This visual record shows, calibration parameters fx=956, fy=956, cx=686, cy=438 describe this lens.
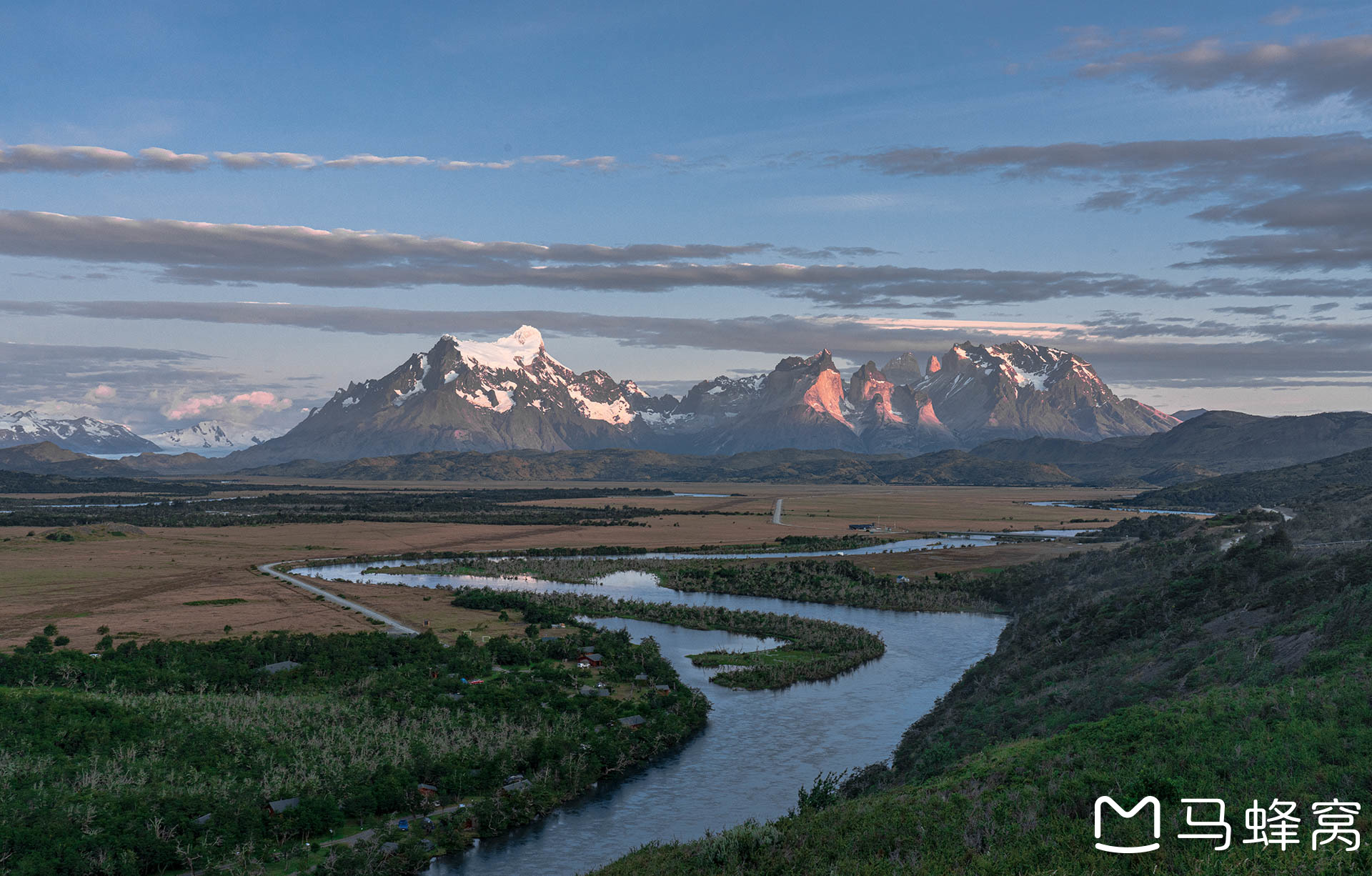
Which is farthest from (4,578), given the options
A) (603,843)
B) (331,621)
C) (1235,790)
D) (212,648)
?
(1235,790)

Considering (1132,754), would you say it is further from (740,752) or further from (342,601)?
(342,601)

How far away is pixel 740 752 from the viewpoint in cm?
4784

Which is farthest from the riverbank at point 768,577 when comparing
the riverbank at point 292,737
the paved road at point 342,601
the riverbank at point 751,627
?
the riverbank at point 292,737

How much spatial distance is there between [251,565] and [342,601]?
3834 cm

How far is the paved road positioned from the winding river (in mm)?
17211

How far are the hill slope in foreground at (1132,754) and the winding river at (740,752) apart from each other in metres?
3.10

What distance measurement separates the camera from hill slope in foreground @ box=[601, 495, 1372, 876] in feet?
74.6

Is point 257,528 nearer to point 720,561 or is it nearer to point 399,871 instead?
point 720,561

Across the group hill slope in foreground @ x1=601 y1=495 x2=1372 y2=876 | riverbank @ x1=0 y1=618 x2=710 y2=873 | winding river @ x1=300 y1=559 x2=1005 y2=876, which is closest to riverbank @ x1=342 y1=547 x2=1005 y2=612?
winding river @ x1=300 y1=559 x2=1005 y2=876

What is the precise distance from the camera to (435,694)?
5109 cm

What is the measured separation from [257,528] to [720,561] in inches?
3865

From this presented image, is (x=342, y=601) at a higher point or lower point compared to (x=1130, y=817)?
lower

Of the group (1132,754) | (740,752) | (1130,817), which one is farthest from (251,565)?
(1130,817)

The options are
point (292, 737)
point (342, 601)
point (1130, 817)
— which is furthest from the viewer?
point (342, 601)
